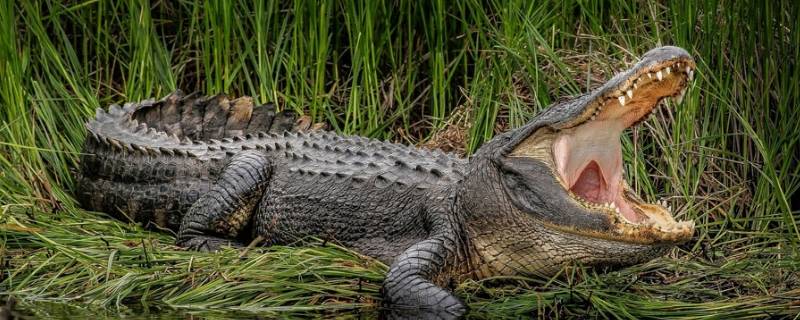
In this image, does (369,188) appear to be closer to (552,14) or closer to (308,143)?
(308,143)

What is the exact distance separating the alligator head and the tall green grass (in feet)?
0.42

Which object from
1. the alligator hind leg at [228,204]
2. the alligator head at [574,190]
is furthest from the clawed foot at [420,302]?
the alligator hind leg at [228,204]

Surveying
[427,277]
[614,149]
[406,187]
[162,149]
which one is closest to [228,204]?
[162,149]

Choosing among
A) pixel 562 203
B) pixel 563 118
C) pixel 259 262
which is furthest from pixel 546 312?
pixel 259 262

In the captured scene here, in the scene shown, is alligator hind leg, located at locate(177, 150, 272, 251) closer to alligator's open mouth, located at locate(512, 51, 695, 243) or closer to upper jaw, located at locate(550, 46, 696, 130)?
alligator's open mouth, located at locate(512, 51, 695, 243)

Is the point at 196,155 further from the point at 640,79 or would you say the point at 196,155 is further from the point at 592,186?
the point at 640,79

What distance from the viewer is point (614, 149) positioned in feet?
17.0

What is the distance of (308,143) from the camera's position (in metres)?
6.41

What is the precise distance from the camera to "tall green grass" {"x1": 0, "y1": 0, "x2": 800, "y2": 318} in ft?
16.7

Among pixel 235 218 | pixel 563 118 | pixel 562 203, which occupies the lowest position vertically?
pixel 235 218

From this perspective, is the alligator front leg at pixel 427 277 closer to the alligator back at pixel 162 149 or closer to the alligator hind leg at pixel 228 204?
the alligator hind leg at pixel 228 204

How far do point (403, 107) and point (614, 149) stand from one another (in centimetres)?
227

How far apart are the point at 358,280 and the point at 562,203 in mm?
869

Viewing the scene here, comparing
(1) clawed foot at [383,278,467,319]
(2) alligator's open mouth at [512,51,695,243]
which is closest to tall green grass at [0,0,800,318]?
(1) clawed foot at [383,278,467,319]
